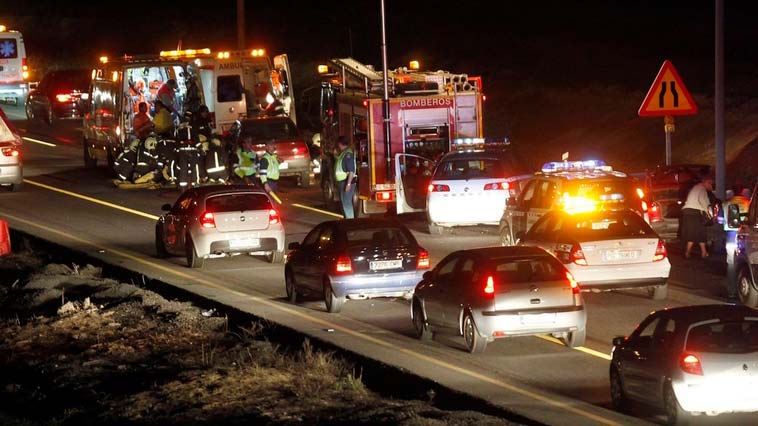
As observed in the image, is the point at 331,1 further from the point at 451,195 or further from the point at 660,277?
the point at 660,277

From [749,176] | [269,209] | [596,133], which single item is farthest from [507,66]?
[269,209]

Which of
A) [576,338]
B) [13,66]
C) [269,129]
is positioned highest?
[13,66]

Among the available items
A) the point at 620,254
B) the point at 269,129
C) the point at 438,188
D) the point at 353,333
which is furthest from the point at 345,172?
the point at 353,333

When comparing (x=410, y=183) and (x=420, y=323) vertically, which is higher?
(x=410, y=183)

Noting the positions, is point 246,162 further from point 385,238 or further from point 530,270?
point 530,270

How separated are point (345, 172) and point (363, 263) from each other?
8930 millimetres

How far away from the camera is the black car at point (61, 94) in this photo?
50.7 m

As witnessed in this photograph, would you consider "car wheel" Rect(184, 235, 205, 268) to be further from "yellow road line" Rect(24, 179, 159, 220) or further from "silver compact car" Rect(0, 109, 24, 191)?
"silver compact car" Rect(0, 109, 24, 191)

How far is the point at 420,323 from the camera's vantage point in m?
17.8

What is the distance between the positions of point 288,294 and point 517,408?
324 inches

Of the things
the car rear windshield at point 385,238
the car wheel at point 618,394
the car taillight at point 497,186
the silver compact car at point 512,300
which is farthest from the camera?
the car taillight at point 497,186

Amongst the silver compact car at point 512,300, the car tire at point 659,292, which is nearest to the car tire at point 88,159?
the car tire at point 659,292

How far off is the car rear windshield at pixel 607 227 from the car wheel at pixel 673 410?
7.17 meters

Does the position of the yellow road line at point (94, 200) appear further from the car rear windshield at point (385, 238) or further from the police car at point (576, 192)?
the car rear windshield at point (385, 238)
